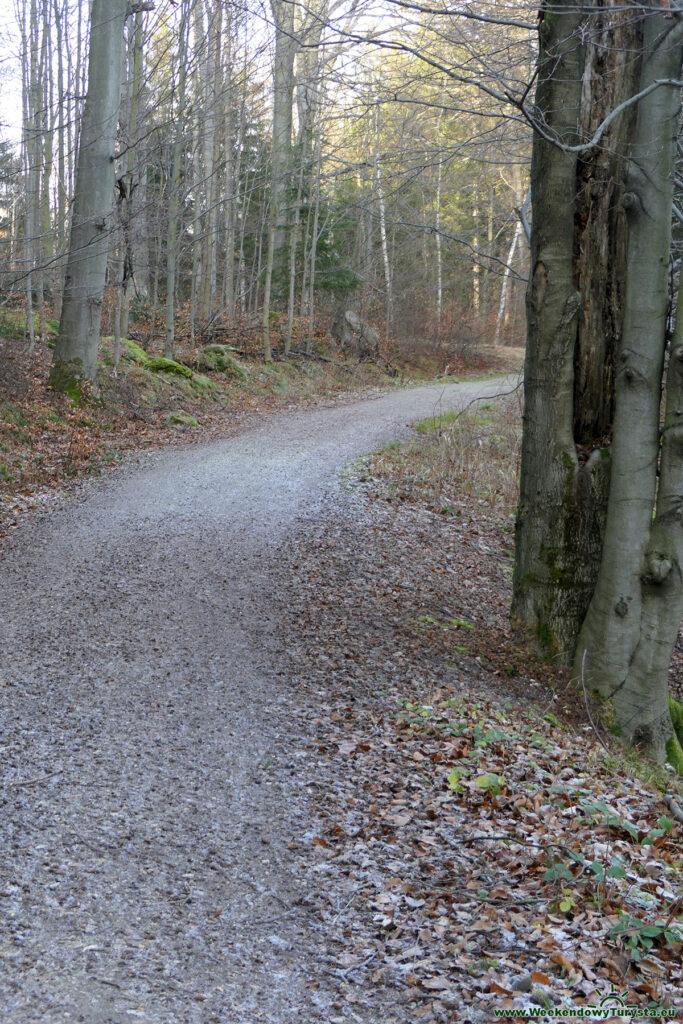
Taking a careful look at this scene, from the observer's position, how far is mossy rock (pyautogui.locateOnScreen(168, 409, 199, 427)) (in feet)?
47.4

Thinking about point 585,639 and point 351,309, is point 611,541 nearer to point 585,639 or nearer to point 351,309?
point 585,639

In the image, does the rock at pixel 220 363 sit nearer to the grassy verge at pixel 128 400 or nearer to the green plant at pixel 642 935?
the grassy verge at pixel 128 400

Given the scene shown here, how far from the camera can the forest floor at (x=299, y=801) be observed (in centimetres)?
284

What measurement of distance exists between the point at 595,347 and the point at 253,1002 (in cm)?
461

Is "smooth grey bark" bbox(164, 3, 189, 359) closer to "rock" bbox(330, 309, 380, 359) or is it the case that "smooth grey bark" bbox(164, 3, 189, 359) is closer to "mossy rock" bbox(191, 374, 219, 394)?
"mossy rock" bbox(191, 374, 219, 394)

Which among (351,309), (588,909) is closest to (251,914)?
(588,909)

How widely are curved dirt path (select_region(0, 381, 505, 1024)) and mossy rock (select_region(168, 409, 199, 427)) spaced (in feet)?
20.1

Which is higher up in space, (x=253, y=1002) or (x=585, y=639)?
(x=585, y=639)

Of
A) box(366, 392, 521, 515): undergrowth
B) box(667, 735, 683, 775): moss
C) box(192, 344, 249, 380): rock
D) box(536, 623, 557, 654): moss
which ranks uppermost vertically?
box(192, 344, 249, 380): rock

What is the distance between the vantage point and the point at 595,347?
5.62 m

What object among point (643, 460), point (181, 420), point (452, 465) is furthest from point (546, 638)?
point (181, 420)

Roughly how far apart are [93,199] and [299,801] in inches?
467

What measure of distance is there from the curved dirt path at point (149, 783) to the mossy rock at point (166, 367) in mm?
8558

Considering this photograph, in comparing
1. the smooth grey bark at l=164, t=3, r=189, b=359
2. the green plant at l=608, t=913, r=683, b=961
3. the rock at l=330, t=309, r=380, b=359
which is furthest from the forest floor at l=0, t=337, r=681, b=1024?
the rock at l=330, t=309, r=380, b=359
